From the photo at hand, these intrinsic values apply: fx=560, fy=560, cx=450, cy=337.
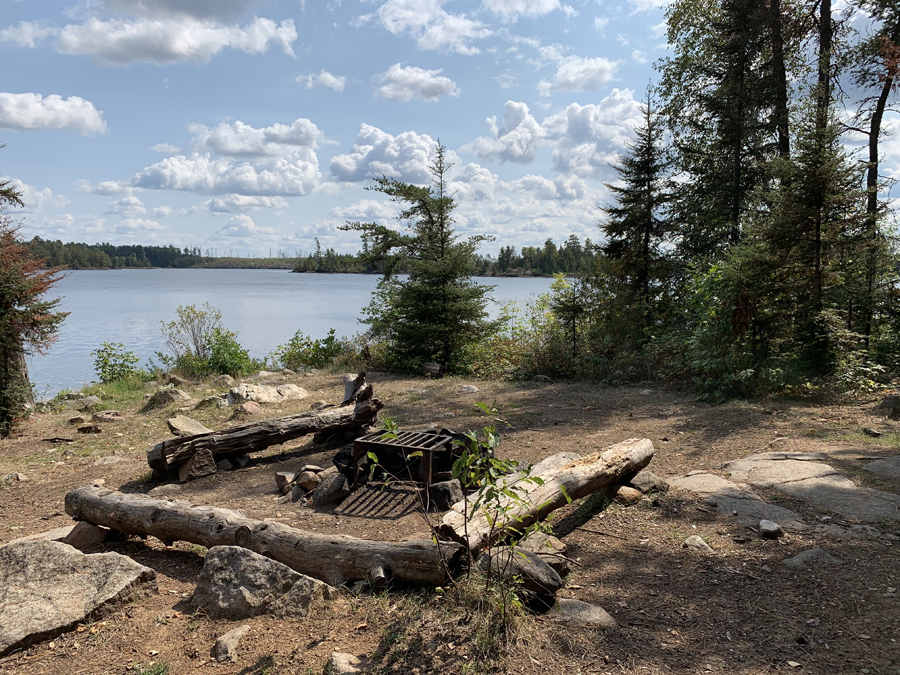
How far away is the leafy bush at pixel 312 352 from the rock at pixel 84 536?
10.1 m

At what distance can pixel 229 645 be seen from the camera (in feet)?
9.37

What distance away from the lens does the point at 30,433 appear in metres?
8.71

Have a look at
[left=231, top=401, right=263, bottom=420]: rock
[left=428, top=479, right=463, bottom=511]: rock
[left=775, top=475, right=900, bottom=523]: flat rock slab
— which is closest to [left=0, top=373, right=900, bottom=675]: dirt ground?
[left=775, top=475, right=900, bottom=523]: flat rock slab

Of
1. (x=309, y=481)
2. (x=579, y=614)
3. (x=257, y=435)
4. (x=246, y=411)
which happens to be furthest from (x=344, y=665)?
(x=246, y=411)

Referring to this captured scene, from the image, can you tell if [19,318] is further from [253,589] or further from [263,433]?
[253,589]

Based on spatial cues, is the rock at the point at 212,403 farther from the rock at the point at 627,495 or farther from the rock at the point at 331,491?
the rock at the point at 627,495

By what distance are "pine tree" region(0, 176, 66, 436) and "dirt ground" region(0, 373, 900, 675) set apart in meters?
2.52

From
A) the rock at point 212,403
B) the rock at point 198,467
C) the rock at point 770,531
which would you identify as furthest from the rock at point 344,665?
the rock at point 212,403

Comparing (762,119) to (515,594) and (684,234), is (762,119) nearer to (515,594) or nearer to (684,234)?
(684,234)

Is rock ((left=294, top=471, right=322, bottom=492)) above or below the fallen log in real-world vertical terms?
below

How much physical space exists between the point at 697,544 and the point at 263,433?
4.76 meters

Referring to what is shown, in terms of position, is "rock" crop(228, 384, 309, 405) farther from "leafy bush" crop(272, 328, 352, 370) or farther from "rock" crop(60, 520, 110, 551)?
"rock" crop(60, 520, 110, 551)

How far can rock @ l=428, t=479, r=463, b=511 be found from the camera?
485cm

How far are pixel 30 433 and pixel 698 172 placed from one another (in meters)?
15.4
